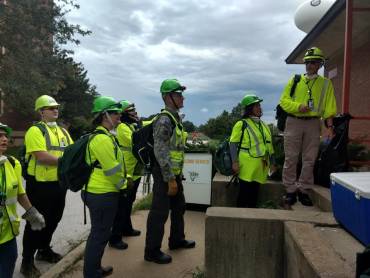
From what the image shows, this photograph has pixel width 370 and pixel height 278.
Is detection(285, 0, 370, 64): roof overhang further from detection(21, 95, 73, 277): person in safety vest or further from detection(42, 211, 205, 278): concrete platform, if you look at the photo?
detection(21, 95, 73, 277): person in safety vest

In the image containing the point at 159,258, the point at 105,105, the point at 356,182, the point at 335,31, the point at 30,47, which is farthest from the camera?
the point at 30,47

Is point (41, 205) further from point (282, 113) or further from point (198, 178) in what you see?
point (198, 178)

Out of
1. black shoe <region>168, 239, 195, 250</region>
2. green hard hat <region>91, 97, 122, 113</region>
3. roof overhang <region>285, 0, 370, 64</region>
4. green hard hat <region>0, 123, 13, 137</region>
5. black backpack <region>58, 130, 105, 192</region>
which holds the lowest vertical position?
black shoe <region>168, 239, 195, 250</region>

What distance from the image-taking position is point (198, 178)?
299 inches

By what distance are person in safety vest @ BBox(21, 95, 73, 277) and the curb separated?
0.69ft

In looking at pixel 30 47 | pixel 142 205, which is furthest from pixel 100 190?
pixel 30 47

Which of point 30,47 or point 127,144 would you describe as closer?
point 127,144

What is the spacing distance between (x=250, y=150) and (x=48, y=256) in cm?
290

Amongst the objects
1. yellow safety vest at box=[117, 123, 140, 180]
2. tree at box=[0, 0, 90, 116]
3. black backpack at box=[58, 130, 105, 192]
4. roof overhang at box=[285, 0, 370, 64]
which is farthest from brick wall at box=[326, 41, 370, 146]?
tree at box=[0, 0, 90, 116]

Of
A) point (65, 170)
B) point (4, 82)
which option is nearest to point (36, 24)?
point (4, 82)

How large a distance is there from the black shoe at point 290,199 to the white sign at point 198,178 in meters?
2.35

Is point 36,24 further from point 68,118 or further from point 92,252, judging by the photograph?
point 92,252

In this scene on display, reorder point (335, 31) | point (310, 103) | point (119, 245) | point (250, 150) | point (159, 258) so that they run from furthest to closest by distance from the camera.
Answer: point (335, 31)
point (119, 245)
point (250, 150)
point (310, 103)
point (159, 258)

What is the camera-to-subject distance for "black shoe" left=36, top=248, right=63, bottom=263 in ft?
17.2
